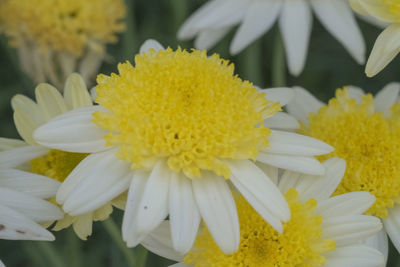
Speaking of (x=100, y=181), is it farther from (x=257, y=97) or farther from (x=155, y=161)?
(x=257, y=97)

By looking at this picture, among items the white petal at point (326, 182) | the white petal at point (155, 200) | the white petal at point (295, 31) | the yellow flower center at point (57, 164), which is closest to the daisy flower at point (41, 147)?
the yellow flower center at point (57, 164)

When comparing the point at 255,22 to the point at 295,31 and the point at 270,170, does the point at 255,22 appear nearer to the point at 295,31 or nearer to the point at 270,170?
the point at 295,31

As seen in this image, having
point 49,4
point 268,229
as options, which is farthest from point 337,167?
point 49,4

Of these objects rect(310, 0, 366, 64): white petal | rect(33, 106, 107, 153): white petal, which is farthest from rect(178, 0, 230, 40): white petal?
rect(33, 106, 107, 153): white petal

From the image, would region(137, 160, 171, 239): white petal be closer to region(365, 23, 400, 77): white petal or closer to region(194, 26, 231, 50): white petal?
region(365, 23, 400, 77): white petal

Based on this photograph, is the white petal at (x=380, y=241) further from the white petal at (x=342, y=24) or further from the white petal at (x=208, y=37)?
the white petal at (x=208, y=37)

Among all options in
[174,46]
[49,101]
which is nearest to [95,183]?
[49,101]
